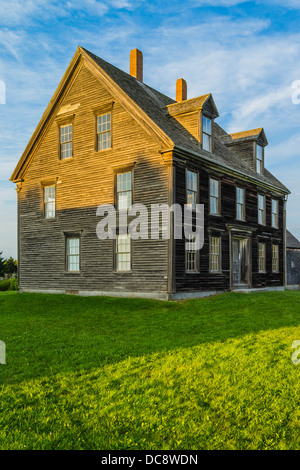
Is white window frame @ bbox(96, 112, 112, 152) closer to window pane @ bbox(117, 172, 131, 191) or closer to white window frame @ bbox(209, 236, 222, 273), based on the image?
window pane @ bbox(117, 172, 131, 191)

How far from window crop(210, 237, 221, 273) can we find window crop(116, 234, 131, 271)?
4569 mm

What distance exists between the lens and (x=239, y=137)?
29484 millimetres

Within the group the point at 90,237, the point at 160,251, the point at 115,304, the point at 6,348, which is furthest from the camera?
the point at 90,237

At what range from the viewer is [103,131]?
73.9ft

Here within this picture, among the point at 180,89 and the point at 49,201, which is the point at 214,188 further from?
the point at 180,89

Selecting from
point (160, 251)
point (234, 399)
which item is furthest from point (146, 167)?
point (234, 399)

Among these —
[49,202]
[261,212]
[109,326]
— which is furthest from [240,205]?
[109,326]

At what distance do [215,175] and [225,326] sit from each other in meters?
11.8

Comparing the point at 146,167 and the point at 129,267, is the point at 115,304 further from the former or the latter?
the point at 146,167

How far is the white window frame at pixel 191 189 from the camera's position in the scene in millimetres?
20875

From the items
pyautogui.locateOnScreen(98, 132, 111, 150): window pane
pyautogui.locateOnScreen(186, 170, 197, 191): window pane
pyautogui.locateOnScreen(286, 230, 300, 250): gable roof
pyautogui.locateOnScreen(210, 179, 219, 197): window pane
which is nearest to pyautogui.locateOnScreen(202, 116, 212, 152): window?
pyautogui.locateOnScreen(210, 179, 219, 197): window pane

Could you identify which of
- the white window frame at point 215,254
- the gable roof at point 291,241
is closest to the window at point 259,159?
the white window frame at point 215,254

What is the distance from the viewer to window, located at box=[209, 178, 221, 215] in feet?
74.8

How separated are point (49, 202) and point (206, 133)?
9.88 m
